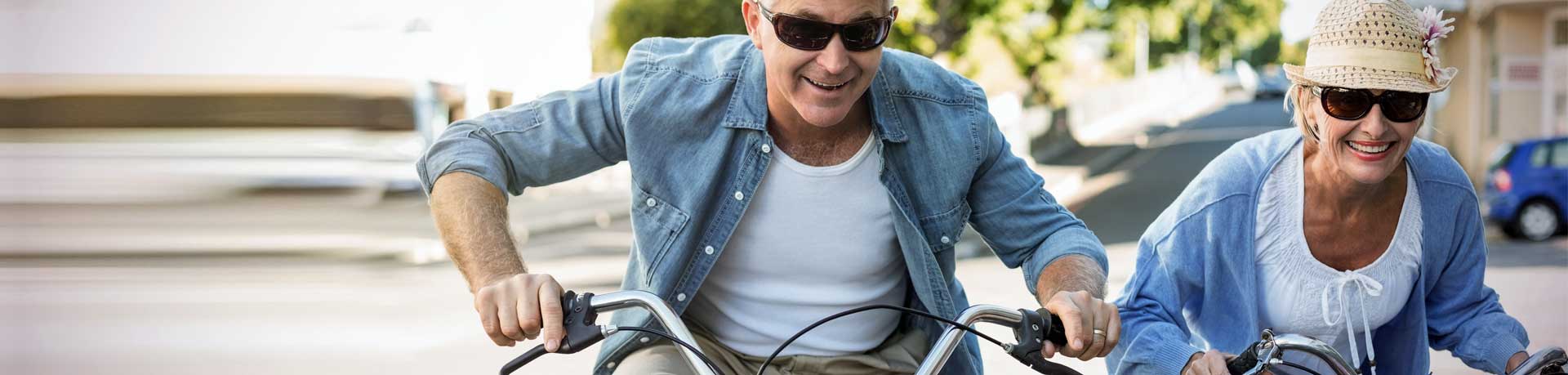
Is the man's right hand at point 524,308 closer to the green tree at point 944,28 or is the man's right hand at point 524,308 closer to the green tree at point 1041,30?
the green tree at point 944,28

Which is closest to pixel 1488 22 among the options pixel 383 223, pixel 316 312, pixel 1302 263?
pixel 383 223

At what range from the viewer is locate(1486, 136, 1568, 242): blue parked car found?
1465cm

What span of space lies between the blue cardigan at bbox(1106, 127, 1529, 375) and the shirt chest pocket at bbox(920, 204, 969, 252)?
0.44m

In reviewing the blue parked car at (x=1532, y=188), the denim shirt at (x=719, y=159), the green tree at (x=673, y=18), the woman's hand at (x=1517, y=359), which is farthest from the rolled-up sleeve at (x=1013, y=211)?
the green tree at (x=673, y=18)

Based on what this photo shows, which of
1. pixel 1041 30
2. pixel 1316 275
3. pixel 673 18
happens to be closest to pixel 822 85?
pixel 1316 275

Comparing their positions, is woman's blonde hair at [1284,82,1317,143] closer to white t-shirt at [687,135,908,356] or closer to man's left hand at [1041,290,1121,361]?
man's left hand at [1041,290,1121,361]

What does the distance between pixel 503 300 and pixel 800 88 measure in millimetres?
747

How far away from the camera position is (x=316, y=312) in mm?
11695

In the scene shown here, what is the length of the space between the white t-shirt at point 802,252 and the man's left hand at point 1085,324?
0.47 metres

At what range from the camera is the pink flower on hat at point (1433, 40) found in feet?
8.81

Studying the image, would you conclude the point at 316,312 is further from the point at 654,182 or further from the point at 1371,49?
the point at 1371,49

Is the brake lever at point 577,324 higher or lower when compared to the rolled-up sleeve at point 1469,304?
higher

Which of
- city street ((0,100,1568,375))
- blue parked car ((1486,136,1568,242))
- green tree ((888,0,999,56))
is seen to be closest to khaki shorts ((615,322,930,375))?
city street ((0,100,1568,375))

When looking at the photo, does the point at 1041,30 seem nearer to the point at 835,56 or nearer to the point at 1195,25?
the point at 835,56
